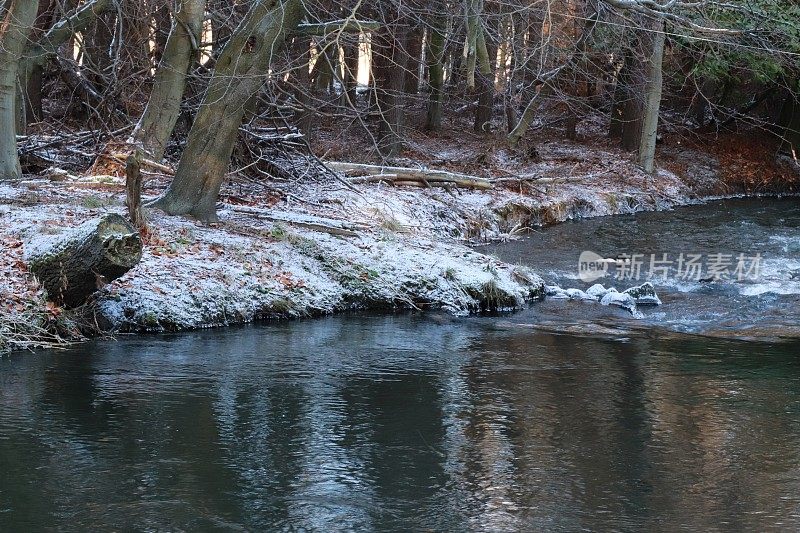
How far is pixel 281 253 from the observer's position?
500 inches

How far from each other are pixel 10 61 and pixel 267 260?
505 centimetres

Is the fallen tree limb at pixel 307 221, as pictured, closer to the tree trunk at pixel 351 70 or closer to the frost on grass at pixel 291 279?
the frost on grass at pixel 291 279

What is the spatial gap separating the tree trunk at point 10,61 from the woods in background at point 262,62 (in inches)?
0.8

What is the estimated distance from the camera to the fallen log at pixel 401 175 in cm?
1852

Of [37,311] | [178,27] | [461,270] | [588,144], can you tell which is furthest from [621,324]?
[588,144]

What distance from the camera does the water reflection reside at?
5930 mm

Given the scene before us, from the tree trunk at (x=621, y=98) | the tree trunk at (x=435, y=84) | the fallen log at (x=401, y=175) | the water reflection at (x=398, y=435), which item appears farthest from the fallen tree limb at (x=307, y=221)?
the tree trunk at (x=621, y=98)

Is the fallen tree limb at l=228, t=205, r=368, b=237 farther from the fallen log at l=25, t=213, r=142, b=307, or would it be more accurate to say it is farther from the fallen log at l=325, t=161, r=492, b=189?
the fallen log at l=25, t=213, r=142, b=307

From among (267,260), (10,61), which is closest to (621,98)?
(267,260)

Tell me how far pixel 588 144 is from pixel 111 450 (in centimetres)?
2302

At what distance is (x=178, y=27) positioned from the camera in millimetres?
15133

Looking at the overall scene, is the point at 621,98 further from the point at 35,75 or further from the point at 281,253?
the point at 281,253

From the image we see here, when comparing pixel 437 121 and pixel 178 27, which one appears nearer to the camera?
pixel 178 27

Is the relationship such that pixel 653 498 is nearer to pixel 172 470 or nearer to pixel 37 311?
pixel 172 470
